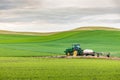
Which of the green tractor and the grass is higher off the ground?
the green tractor

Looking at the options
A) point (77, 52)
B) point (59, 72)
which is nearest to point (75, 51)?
point (77, 52)

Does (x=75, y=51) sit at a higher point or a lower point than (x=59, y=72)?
higher

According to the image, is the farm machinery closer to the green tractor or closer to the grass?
the green tractor

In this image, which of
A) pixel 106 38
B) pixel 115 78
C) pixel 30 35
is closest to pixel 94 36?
pixel 106 38

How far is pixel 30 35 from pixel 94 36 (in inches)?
1196

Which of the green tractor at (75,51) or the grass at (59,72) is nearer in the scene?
the grass at (59,72)

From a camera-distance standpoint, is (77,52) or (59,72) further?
(77,52)

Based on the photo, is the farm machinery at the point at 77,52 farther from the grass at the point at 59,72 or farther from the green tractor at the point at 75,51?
the grass at the point at 59,72

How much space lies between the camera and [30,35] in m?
130

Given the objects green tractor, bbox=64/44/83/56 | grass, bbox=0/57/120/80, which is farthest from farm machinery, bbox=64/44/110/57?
grass, bbox=0/57/120/80

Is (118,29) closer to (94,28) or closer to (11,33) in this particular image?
(94,28)

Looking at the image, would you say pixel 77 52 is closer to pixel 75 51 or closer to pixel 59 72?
pixel 75 51

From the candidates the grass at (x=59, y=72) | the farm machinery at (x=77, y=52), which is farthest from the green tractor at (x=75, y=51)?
the grass at (x=59, y=72)

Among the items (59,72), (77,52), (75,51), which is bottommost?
(59,72)
